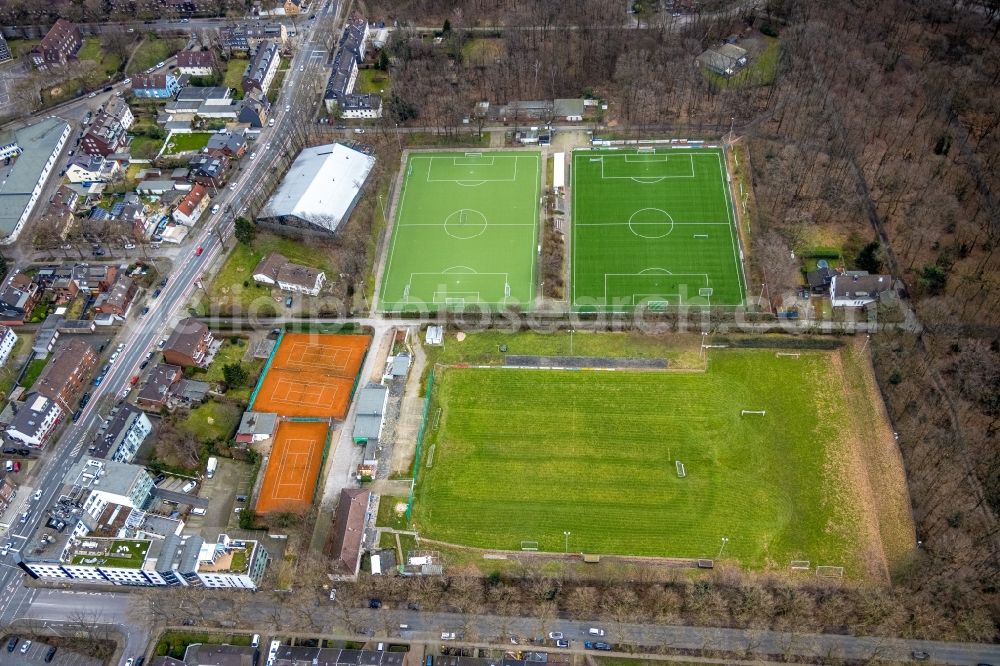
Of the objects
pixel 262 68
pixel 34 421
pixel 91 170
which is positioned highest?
pixel 262 68

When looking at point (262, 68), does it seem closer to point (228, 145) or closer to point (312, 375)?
point (228, 145)

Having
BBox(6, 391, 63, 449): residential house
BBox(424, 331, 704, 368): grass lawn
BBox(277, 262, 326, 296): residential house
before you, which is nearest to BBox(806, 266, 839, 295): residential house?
BBox(424, 331, 704, 368): grass lawn

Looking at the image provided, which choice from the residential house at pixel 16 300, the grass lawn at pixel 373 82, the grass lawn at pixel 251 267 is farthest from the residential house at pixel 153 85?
the residential house at pixel 16 300

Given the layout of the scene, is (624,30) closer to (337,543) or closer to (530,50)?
(530,50)

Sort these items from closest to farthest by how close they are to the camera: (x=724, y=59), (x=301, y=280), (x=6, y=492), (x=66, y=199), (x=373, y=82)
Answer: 1. (x=6, y=492)
2. (x=301, y=280)
3. (x=66, y=199)
4. (x=724, y=59)
5. (x=373, y=82)

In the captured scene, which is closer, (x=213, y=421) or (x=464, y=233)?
(x=213, y=421)

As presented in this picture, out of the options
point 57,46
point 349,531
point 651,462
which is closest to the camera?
point 349,531

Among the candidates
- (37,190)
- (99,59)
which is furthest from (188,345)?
(99,59)
